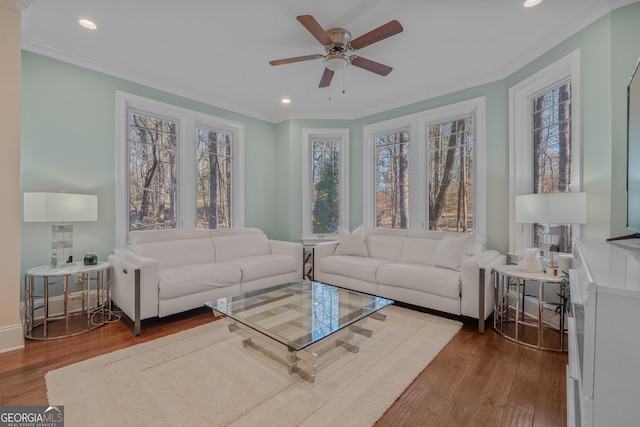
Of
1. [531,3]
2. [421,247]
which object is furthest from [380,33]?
[421,247]

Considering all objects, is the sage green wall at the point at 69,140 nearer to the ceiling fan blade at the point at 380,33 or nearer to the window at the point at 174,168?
the window at the point at 174,168

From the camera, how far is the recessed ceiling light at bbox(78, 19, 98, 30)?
254 cm

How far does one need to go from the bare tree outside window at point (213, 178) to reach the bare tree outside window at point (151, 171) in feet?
1.22

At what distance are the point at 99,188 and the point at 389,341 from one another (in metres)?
3.54

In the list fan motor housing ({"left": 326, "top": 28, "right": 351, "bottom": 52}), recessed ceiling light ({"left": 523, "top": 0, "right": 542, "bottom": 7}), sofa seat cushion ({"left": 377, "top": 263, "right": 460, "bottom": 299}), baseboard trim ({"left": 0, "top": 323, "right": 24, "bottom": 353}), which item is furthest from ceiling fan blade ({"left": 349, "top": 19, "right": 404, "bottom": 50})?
baseboard trim ({"left": 0, "top": 323, "right": 24, "bottom": 353})

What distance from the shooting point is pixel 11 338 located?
227 centimetres

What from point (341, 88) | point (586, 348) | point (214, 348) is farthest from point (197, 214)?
point (586, 348)

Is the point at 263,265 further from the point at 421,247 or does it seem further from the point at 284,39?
the point at 284,39

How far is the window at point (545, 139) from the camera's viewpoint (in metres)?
2.63

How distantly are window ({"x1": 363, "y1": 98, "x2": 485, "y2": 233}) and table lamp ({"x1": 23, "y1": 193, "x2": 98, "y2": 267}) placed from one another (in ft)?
12.2

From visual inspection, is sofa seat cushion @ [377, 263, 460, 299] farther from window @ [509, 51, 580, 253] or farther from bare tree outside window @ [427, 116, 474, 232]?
bare tree outside window @ [427, 116, 474, 232]

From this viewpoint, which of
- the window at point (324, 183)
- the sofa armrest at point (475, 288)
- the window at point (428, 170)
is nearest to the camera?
the sofa armrest at point (475, 288)

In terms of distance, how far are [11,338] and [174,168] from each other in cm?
246

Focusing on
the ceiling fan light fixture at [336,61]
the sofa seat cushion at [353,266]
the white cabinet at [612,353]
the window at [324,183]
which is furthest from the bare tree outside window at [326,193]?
the white cabinet at [612,353]
